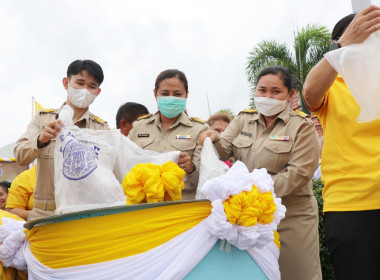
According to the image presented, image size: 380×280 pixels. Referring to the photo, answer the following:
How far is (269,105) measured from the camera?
286cm

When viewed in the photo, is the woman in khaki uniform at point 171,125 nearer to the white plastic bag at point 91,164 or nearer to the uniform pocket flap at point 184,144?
the uniform pocket flap at point 184,144

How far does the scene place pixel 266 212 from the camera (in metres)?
1.65

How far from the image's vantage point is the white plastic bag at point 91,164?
2158 millimetres

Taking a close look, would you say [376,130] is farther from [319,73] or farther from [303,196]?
[303,196]

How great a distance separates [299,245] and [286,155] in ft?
2.05

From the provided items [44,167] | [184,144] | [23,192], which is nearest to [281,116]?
[184,144]

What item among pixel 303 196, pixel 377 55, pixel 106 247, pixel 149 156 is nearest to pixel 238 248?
pixel 106 247

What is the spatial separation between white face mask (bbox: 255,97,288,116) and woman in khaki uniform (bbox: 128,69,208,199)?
1.46ft

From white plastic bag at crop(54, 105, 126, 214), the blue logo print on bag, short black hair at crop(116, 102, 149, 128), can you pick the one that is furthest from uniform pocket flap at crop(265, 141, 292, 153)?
short black hair at crop(116, 102, 149, 128)

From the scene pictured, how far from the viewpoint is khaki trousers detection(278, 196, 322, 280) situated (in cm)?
267

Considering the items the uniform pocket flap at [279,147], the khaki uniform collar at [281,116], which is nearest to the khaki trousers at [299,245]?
the uniform pocket flap at [279,147]

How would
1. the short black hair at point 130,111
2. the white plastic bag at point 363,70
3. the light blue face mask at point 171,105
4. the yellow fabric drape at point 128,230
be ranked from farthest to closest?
the short black hair at point 130,111
the light blue face mask at point 171,105
the white plastic bag at point 363,70
the yellow fabric drape at point 128,230

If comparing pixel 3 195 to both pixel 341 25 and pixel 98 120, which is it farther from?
pixel 341 25

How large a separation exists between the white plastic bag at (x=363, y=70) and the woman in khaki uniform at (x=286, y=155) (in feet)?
3.02
